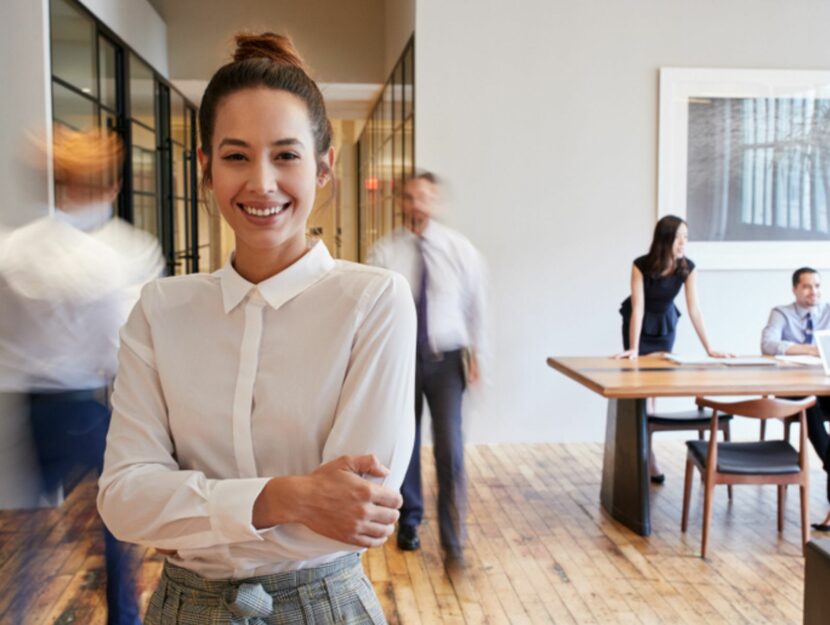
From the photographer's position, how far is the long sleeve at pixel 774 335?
5555 mm

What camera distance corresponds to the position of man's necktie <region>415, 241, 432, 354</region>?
4.16m

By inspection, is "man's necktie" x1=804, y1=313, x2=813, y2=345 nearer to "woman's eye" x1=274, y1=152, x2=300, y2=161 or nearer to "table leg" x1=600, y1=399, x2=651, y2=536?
"table leg" x1=600, y1=399, x2=651, y2=536

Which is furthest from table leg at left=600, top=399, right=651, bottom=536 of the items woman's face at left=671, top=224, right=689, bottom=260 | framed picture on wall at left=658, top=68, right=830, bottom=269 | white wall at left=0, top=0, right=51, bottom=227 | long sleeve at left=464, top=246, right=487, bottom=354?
white wall at left=0, top=0, right=51, bottom=227

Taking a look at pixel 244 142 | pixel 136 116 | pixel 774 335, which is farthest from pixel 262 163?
pixel 136 116

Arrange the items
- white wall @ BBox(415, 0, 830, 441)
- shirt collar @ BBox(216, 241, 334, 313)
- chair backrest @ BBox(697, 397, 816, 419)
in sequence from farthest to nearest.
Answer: white wall @ BBox(415, 0, 830, 441), chair backrest @ BBox(697, 397, 816, 419), shirt collar @ BBox(216, 241, 334, 313)

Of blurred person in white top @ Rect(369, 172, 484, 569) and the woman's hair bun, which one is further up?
the woman's hair bun

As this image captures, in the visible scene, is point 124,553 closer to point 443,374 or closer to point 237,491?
point 443,374

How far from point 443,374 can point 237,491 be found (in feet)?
10.3

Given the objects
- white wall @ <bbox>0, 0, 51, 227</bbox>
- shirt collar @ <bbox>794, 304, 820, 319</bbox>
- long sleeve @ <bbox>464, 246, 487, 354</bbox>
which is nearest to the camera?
long sleeve @ <bbox>464, 246, 487, 354</bbox>

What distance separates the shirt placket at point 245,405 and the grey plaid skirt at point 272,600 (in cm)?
13

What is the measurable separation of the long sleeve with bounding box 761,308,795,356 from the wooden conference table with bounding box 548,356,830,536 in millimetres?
451

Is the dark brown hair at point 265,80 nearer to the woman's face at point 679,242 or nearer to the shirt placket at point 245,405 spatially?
the shirt placket at point 245,405

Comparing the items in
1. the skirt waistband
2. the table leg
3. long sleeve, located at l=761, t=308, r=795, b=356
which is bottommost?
the table leg

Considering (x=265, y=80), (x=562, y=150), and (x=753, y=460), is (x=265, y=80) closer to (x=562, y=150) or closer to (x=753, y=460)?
(x=753, y=460)
